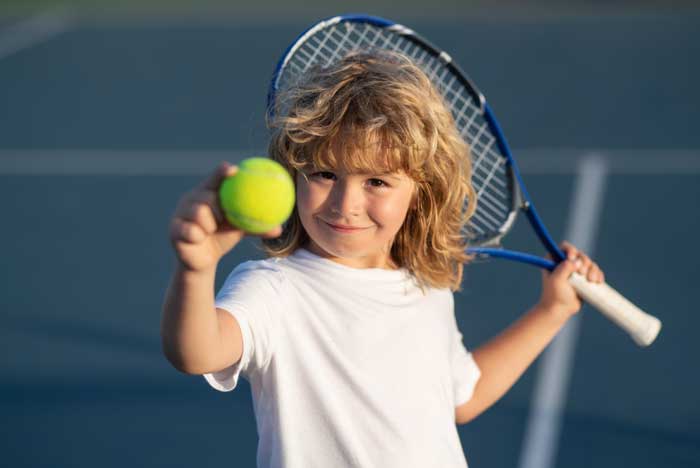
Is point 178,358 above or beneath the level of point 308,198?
beneath

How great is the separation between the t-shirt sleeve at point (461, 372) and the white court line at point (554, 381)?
1.38 m

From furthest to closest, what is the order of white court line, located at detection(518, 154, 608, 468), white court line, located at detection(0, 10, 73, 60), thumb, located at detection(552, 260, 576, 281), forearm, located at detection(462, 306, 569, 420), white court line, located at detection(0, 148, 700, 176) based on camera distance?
white court line, located at detection(0, 10, 73, 60), white court line, located at detection(0, 148, 700, 176), white court line, located at detection(518, 154, 608, 468), thumb, located at detection(552, 260, 576, 281), forearm, located at detection(462, 306, 569, 420)

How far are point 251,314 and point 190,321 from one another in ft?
0.78

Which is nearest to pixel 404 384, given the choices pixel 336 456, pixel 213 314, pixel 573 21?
pixel 336 456

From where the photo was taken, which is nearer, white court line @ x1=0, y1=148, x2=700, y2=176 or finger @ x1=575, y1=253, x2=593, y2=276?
finger @ x1=575, y1=253, x2=593, y2=276

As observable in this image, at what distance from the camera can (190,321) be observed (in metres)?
1.69

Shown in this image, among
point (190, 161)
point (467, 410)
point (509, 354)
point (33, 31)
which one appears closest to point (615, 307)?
point (509, 354)

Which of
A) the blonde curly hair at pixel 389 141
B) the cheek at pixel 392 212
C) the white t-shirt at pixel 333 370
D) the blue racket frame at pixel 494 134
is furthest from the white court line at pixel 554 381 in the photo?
the cheek at pixel 392 212

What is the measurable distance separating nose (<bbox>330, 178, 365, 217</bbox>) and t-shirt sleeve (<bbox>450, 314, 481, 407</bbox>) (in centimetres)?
48

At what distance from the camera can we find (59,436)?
4.00 meters

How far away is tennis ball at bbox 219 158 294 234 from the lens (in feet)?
5.20

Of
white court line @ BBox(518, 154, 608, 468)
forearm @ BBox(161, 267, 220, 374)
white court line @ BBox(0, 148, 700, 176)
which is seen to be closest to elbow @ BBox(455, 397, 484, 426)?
forearm @ BBox(161, 267, 220, 374)

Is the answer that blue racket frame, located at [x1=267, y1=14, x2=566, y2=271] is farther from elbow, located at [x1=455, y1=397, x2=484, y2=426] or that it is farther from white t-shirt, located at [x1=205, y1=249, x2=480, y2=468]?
white t-shirt, located at [x1=205, y1=249, x2=480, y2=468]

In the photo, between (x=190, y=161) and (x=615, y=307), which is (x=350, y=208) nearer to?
(x=615, y=307)
